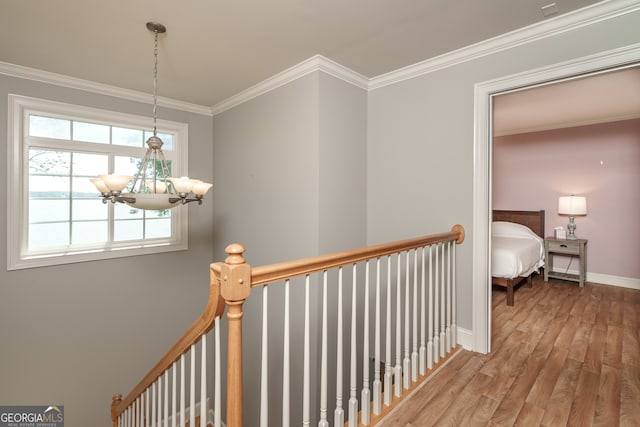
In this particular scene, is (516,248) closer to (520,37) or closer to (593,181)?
(593,181)

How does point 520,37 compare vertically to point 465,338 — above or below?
above

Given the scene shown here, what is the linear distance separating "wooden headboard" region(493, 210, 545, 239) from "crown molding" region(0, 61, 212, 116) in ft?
16.8

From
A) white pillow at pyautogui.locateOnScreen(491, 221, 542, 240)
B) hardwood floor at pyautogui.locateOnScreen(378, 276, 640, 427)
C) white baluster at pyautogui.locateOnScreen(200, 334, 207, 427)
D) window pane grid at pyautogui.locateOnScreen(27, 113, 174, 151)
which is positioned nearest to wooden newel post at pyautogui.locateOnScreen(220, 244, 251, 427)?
white baluster at pyautogui.locateOnScreen(200, 334, 207, 427)

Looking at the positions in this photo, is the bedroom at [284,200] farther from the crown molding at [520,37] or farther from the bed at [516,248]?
the bed at [516,248]

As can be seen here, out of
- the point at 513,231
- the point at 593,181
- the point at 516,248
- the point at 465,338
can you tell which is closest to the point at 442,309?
the point at 465,338

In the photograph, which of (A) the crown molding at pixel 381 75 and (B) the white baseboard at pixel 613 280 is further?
(B) the white baseboard at pixel 613 280

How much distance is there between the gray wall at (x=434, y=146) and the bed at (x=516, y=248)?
5.19ft

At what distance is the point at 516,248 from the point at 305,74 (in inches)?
131

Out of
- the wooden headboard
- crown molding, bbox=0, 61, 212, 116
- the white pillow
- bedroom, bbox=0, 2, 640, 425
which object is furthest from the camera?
the wooden headboard

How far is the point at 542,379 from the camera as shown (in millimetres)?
2039

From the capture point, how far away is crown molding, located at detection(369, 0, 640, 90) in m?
1.81

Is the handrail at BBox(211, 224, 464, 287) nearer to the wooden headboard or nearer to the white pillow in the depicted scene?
the white pillow

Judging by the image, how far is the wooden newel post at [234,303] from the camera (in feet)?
3.65

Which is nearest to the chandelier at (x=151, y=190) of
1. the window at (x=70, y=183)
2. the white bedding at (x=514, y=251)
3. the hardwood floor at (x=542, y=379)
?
the window at (x=70, y=183)
